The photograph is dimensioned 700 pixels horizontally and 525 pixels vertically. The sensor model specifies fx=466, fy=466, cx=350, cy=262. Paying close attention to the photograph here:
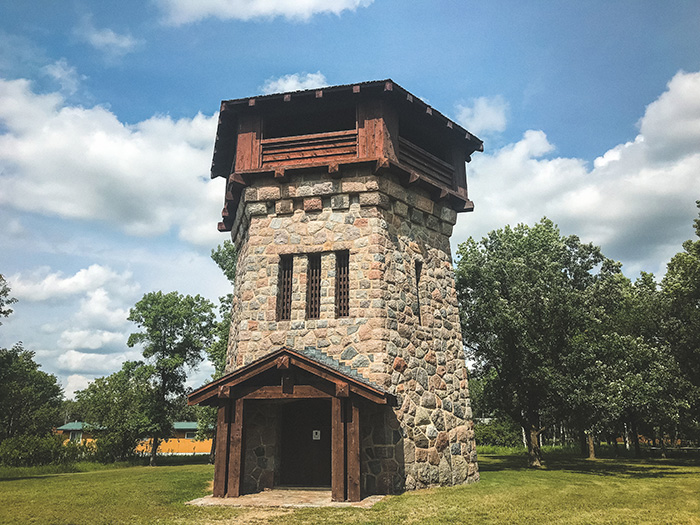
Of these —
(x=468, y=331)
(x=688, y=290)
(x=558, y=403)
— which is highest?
(x=688, y=290)

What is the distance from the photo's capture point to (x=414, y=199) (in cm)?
1293

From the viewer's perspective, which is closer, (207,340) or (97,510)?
(97,510)

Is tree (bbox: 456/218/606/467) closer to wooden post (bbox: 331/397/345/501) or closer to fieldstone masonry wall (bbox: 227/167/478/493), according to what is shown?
fieldstone masonry wall (bbox: 227/167/478/493)

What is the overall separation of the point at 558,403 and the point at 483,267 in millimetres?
5927

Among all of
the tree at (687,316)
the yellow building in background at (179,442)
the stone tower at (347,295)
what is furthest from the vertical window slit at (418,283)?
the yellow building in background at (179,442)

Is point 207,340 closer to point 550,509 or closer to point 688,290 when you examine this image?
point 550,509

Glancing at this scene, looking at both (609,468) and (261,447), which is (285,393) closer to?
(261,447)

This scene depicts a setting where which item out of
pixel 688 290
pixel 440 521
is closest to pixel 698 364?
pixel 688 290

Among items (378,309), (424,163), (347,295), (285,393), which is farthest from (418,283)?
(285,393)

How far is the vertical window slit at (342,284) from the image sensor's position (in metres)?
11.7

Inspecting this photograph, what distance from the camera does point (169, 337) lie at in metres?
27.1

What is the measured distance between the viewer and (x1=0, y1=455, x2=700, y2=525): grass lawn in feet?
24.5

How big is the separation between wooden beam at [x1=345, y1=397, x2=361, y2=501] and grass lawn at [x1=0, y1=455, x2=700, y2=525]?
0.58 metres

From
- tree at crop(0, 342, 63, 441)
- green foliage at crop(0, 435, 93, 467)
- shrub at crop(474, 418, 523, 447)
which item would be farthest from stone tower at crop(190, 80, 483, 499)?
tree at crop(0, 342, 63, 441)
